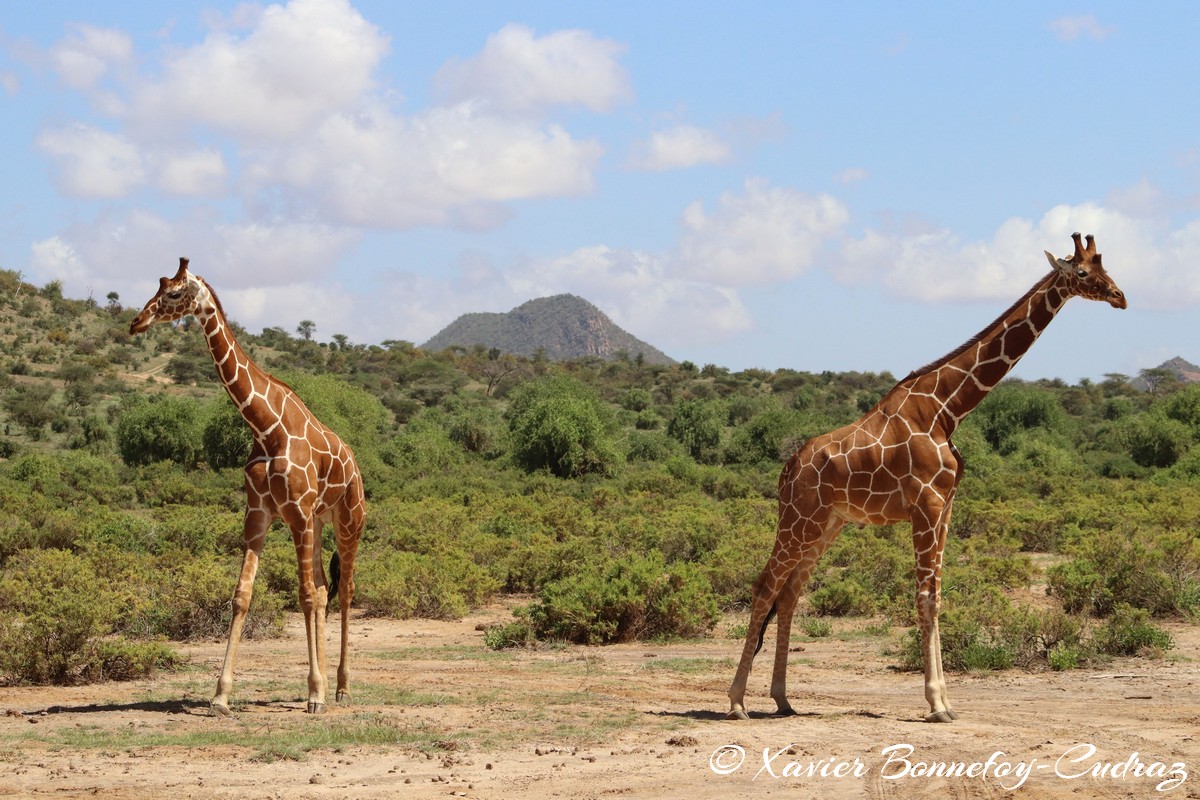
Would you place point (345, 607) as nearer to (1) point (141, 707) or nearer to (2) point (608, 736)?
(1) point (141, 707)

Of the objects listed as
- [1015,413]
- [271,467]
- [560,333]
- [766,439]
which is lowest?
[271,467]

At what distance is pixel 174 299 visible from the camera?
10.3 m

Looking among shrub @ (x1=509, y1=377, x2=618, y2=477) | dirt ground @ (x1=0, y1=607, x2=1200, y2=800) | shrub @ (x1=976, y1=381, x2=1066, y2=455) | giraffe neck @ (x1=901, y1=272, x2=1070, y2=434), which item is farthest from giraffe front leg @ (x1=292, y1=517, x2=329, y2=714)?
shrub @ (x1=976, y1=381, x2=1066, y2=455)

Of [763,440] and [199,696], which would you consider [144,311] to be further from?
[763,440]

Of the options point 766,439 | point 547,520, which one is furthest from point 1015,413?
point 547,520

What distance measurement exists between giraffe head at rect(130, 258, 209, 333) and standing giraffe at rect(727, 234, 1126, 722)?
511 cm

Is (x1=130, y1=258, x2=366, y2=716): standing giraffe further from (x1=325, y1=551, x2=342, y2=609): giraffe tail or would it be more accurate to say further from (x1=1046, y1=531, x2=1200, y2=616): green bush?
(x1=1046, y1=531, x2=1200, y2=616): green bush

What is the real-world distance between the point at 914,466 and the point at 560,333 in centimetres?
17829

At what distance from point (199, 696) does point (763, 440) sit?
3491cm

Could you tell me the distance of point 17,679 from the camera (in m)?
11.8

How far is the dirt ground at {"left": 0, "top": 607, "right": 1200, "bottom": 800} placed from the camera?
25.7 feet

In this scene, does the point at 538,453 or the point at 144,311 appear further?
the point at 538,453

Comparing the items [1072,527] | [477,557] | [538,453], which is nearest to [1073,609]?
[1072,527]

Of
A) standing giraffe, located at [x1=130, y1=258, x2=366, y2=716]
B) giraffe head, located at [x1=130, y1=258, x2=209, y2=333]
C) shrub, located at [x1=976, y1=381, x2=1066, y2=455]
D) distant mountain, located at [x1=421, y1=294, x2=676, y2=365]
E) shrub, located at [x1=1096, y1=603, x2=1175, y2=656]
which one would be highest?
distant mountain, located at [x1=421, y1=294, x2=676, y2=365]
